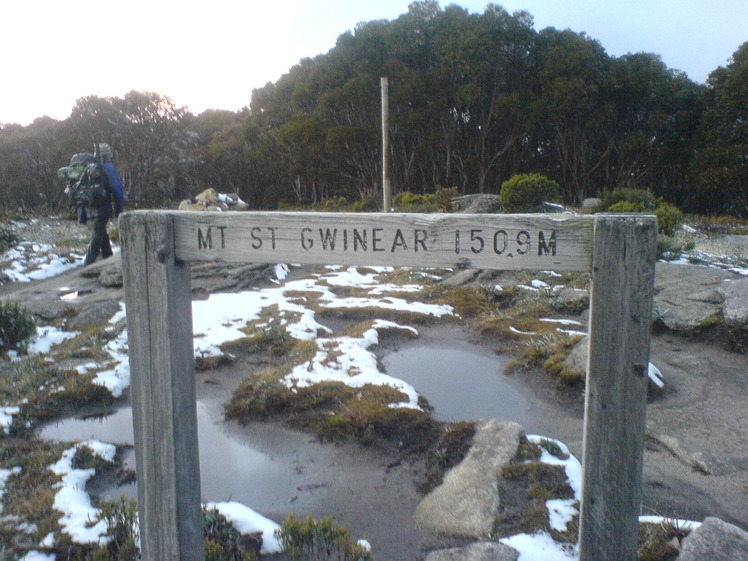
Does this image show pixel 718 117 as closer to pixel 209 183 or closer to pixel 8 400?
pixel 209 183

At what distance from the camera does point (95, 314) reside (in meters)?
6.89

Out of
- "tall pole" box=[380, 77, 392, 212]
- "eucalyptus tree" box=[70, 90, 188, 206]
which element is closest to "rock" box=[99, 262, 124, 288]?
"tall pole" box=[380, 77, 392, 212]

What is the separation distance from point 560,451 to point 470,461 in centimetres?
54

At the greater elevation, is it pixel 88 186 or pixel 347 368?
pixel 88 186

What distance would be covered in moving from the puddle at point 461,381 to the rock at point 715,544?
183cm

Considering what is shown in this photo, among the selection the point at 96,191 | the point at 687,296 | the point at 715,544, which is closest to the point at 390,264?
the point at 715,544

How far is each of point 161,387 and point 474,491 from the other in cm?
176

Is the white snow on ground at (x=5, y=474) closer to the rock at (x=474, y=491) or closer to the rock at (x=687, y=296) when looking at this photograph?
A: the rock at (x=474, y=491)

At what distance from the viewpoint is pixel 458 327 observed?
6.87 m

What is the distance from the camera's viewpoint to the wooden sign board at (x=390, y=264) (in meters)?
2.02

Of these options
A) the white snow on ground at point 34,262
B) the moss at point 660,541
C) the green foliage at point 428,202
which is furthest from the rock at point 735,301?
the white snow on ground at point 34,262

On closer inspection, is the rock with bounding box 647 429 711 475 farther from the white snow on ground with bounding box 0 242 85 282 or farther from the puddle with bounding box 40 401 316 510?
the white snow on ground with bounding box 0 242 85 282

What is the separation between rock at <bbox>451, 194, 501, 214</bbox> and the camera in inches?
556

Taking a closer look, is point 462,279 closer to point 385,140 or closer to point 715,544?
point 385,140
